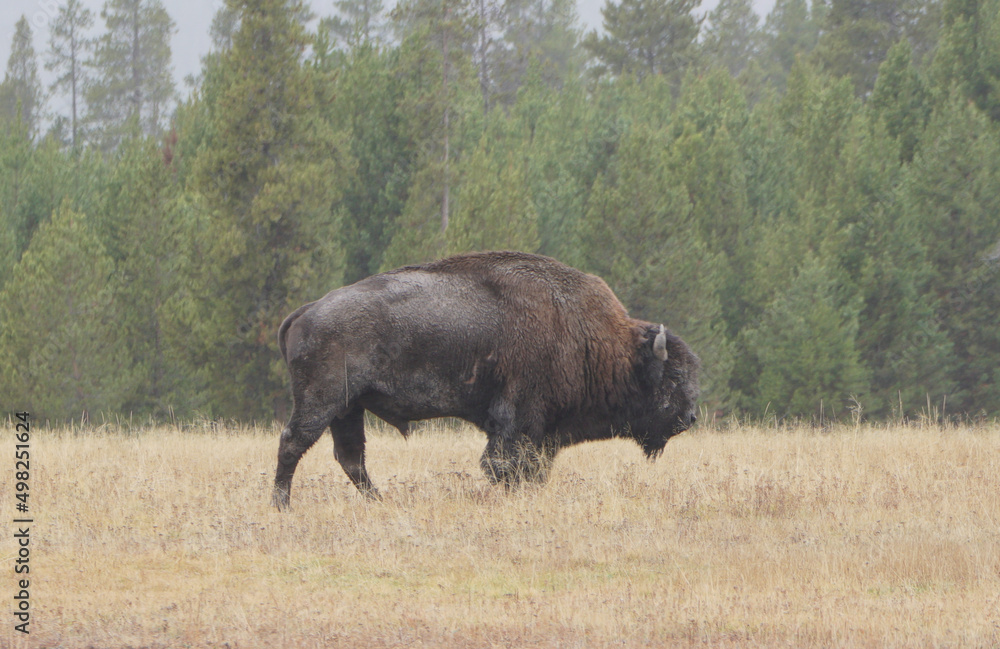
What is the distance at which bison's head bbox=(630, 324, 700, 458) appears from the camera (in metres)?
9.51

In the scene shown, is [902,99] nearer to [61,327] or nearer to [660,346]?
[61,327]

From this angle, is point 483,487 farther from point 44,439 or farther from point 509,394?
point 44,439

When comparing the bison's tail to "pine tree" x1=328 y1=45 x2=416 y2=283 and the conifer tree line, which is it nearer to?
the conifer tree line

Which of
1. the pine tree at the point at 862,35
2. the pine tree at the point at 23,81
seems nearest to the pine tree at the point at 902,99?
the pine tree at the point at 862,35

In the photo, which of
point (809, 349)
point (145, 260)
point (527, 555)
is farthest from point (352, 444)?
point (809, 349)

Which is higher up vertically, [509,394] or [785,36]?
[785,36]

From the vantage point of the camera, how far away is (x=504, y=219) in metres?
22.1

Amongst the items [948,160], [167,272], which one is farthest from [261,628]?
[948,160]

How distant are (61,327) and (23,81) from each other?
36.4 meters

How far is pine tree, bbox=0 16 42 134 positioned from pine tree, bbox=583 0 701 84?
1093 inches

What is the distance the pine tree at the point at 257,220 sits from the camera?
22266 mm

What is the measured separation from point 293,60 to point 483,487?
15803 millimetres

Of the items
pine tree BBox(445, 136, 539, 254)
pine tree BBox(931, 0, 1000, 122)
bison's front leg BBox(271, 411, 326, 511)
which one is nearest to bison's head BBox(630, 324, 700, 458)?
bison's front leg BBox(271, 411, 326, 511)

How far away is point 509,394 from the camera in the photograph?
886cm
